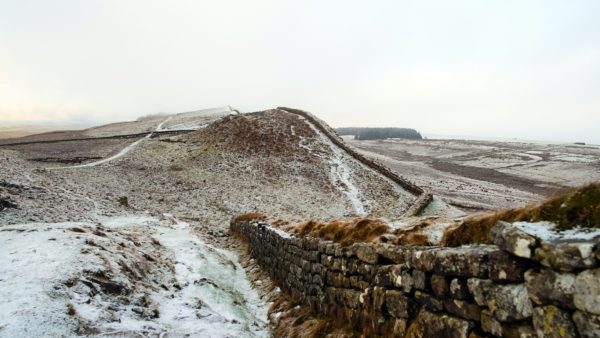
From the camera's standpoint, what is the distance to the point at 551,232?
12.9 feet

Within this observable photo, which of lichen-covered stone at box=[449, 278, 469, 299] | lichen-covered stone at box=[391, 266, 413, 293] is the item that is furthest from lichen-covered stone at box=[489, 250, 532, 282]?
lichen-covered stone at box=[391, 266, 413, 293]

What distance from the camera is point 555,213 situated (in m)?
4.19

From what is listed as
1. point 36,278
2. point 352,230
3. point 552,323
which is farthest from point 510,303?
point 36,278

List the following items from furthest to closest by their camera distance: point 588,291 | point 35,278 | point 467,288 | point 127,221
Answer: point 127,221 < point 35,278 < point 467,288 < point 588,291

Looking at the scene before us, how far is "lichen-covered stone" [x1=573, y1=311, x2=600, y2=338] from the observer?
3.29 metres

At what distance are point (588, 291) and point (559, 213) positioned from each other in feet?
3.30

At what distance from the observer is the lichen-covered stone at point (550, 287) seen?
3506mm

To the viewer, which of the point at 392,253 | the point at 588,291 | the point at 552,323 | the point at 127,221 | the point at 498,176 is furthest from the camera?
the point at 498,176

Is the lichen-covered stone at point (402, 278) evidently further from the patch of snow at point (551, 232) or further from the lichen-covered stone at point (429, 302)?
the patch of snow at point (551, 232)

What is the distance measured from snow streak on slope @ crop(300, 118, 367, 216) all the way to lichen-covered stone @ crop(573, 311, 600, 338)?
24.0 metres

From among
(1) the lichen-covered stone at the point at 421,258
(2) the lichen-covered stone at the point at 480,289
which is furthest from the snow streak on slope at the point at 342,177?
(2) the lichen-covered stone at the point at 480,289

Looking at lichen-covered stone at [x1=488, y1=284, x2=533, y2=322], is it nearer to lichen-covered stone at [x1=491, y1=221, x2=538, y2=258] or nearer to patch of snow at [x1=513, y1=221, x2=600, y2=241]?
lichen-covered stone at [x1=491, y1=221, x2=538, y2=258]

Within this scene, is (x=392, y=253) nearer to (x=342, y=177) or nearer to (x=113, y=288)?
(x=113, y=288)

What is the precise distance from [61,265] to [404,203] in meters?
23.8
